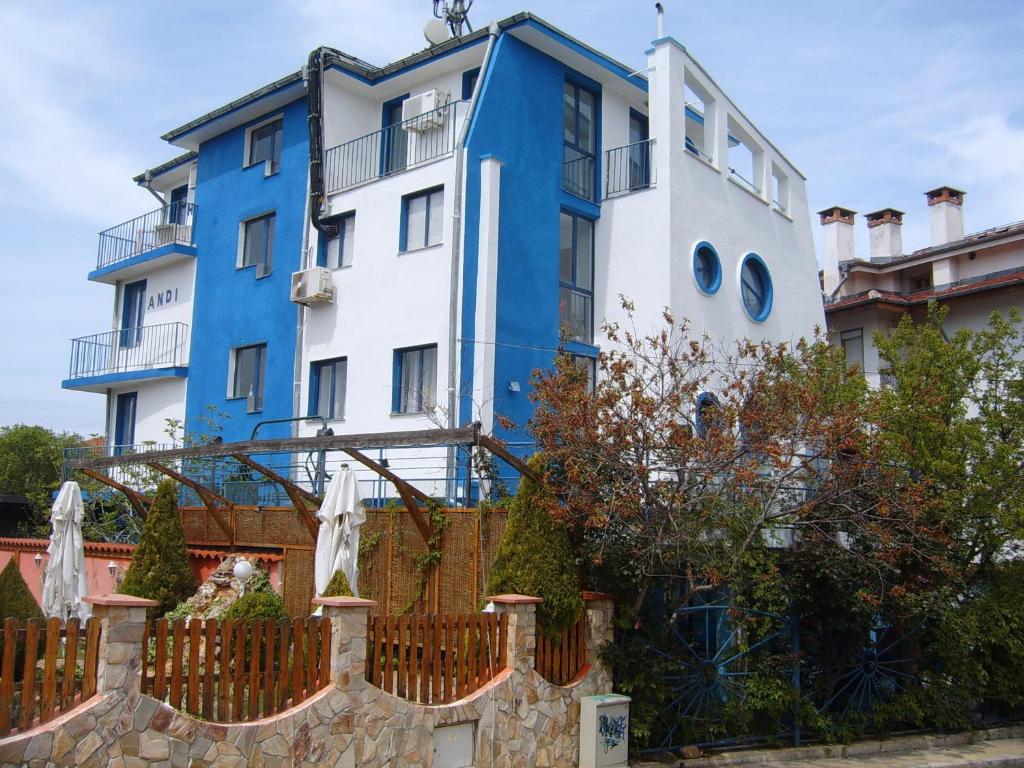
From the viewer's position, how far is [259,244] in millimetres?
23344

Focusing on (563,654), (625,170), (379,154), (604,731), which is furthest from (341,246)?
(604,731)

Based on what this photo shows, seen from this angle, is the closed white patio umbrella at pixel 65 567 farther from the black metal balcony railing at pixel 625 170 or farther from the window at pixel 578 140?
the black metal balcony railing at pixel 625 170

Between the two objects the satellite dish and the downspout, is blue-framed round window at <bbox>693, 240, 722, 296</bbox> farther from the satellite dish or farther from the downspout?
the satellite dish

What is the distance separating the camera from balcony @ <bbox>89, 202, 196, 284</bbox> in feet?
84.9

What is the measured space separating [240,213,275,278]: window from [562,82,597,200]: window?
7139 millimetres

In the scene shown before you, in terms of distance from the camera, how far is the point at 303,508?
15070 mm

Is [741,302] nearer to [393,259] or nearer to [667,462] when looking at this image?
[393,259]

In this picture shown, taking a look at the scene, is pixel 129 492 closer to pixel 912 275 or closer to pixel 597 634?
pixel 597 634

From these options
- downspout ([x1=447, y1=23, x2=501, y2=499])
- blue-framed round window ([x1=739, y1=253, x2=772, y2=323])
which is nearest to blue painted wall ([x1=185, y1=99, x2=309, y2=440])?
downspout ([x1=447, y1=23, x2=501, y2=499])

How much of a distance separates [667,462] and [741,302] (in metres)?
10.7

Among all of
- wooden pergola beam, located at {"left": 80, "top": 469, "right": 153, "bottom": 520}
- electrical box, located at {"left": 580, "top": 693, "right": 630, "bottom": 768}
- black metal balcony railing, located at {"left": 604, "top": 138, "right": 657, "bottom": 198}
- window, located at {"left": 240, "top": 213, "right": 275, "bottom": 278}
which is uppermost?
black metal balcony railing, located at {"left": 604, "top": 138, "right": 657, "bottom": 198}

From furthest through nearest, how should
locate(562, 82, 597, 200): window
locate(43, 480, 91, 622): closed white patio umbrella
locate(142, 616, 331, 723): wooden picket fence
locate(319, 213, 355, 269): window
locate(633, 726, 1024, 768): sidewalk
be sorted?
locate(319, 213, 355, 269): window
locate(562, 82, 597, 200): window
locate(43, 480, 91, 622): closed white patio umbrella
locate(633, 726, 1024, 768): sidewalk
locate(142, 616, 331, 723): wooden picket fence

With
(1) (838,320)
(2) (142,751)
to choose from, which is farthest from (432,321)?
(1) (838,320)

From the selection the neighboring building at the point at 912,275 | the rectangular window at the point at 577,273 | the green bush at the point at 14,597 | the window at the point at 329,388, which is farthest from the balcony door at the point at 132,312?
the neighboring building at the point at 912,275
